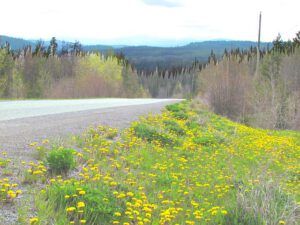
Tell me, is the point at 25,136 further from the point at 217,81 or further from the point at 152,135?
the point at 217,81

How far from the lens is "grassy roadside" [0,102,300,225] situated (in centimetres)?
544

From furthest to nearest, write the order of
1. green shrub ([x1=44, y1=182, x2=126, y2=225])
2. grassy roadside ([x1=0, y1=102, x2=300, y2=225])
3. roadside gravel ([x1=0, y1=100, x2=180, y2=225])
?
grassy roadside ([x1=0, y1=102, x2=300, y2=225]), green shrub ([x1=44, y1=182, x2=126, y2=225]), roadside gravel ([x1=0, y1=100, x2=180, y2=225])

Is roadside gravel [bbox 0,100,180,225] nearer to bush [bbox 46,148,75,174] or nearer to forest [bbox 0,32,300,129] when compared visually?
bush [bbox 46,148,75,174]

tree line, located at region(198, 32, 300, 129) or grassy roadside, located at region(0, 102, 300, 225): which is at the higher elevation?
grassy roadside, located at region(0, 102, 300, 225)

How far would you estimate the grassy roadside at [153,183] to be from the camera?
17.8 ft

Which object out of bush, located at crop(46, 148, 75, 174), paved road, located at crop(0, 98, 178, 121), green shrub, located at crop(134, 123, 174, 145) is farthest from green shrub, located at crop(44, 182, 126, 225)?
paved road, located at crop(0, 98, 178, 121)

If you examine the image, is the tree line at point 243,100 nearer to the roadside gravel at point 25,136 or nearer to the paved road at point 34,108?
the paved road at point 34,108

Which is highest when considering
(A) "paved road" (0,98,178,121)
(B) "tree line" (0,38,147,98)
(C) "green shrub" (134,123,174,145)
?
(C) "green shrub" (134,123,174,145)

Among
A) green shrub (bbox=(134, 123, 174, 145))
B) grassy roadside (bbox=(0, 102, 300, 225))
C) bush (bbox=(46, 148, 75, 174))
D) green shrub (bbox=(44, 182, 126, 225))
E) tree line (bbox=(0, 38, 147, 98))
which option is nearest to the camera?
green shrub (bbox=(44, 182, 126, 225))

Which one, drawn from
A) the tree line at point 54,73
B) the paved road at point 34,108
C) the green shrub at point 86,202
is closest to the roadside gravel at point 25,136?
the green shrub at point 86,202

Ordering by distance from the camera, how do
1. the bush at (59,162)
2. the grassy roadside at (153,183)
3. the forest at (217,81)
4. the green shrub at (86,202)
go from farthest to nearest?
1. the forest at (217,81)
2. the bush at (59,162)
3. the grassy roadside at (153,183)
4. the green shrub at (86,202)

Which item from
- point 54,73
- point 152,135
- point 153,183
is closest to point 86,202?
point 153,183

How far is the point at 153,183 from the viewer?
7352 mm

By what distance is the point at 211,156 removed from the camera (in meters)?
10.6
